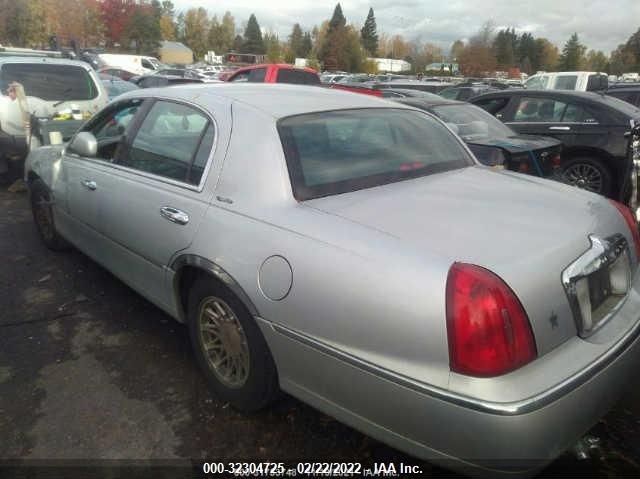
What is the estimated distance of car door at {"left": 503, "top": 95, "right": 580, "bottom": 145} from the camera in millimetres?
7418

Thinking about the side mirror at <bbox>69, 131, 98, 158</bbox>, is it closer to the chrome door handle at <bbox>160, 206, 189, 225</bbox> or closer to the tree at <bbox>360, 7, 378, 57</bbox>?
the chrome door handle at <bbox>160, 206, 189, 225</bbox>

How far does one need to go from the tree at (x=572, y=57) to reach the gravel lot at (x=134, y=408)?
86170 mm

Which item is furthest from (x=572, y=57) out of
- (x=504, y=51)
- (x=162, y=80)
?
(x=162, y=80)

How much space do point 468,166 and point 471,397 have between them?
5.83 ft

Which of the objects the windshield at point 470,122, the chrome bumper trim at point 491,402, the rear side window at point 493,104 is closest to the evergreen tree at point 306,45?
the rear side window at point 493,104

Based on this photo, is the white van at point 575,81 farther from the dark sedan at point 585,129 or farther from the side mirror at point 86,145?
the side mirror at point 86,145

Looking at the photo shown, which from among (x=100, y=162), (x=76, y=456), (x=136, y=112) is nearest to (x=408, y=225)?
(x=76, y=456)

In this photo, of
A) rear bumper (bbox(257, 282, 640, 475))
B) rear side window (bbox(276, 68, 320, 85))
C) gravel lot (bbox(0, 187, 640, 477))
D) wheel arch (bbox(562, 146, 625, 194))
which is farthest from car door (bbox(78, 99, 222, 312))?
rear side window (bbox(276, 68, 320, 85))

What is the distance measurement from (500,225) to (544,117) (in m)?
6.52

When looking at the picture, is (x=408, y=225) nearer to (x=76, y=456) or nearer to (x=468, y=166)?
(x=468, y=166)

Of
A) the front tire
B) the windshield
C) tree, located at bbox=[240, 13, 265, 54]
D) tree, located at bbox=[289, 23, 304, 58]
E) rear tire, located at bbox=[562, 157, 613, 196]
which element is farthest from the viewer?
tree, located at bbox=[240, 13, 265, 54]

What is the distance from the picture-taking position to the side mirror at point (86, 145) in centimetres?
362

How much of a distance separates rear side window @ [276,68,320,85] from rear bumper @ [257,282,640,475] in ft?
30.8

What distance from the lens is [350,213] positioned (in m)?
2.18
